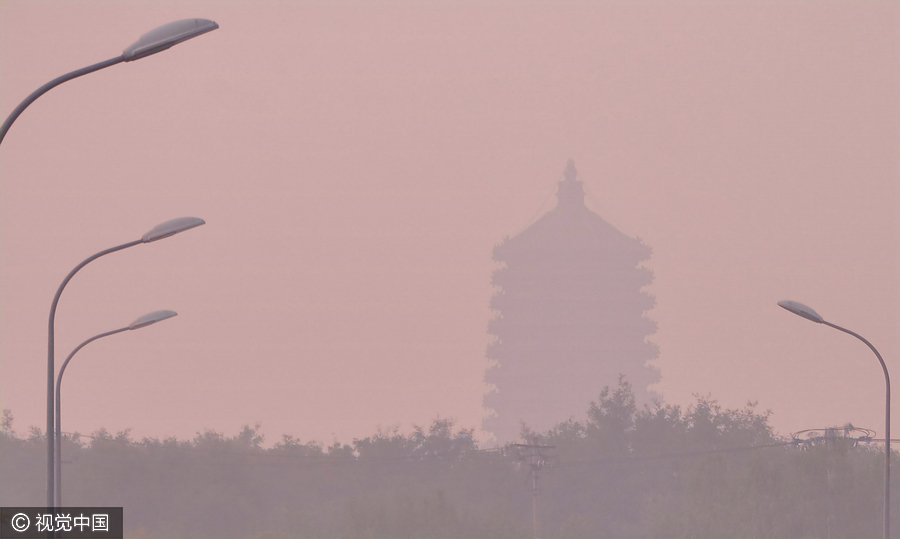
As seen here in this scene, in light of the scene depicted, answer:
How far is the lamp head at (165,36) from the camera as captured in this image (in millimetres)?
15453

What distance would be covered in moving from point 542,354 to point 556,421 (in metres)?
9.15

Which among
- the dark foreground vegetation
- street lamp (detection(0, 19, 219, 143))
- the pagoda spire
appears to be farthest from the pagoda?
street lamp (detection(0, 19, 219, 143))

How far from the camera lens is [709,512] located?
83.1 m

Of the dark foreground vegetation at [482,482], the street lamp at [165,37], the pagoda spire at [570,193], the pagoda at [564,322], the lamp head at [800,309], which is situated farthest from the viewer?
the pagoda spire at [570,193]

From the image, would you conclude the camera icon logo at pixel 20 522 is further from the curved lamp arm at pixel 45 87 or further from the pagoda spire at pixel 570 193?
the pagoda spire at pixel 570 193

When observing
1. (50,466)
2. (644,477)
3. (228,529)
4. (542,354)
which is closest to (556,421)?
(542,354)

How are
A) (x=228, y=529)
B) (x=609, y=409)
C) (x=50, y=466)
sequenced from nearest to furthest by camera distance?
(x=50, y=466) < (x=228, y=529) < (x=609, y=409)

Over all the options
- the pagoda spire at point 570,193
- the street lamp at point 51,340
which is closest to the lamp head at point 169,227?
the street lamp at point 51,340

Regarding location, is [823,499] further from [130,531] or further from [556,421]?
[556,421]

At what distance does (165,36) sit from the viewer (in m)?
15.5

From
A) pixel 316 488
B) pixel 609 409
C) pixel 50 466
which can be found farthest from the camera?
pixel 609 409

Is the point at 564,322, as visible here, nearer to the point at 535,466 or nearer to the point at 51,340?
the point at 535,466

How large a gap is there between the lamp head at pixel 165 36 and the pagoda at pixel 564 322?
14239 cm

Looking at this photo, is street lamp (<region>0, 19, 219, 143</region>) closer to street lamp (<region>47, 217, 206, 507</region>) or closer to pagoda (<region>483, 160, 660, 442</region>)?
street lamp (<region>47, 217, 206, 507</region>)
